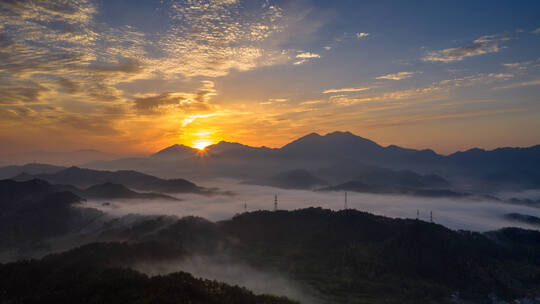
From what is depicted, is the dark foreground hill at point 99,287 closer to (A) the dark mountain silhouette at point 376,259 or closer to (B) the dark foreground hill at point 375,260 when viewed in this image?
(B) the dark foreground hill at point 375,260

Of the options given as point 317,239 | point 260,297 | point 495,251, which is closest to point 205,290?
point 260,297

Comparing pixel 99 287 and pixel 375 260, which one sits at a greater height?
pixel 99 287

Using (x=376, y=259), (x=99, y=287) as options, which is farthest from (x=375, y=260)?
(x=99, y=287)

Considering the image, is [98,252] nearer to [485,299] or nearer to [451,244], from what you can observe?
[485,299]

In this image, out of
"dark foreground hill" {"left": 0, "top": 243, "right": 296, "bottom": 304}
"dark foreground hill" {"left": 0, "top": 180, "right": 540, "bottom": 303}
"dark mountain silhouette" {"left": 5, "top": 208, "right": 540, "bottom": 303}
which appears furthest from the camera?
"dark mountain silhouette" {"left": 5, "top": 208, "right": 540, "bottom": 303}

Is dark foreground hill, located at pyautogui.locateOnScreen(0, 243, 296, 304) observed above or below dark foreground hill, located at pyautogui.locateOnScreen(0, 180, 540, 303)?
above

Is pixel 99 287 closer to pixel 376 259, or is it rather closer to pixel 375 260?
pixel 375 260

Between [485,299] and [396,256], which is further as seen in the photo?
[396,256]

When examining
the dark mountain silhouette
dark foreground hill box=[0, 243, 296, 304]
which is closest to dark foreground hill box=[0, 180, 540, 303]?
the dark mountain silhouette

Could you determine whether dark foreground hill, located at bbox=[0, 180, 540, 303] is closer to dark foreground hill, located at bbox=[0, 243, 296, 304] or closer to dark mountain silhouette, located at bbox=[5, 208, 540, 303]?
dark mountain silhouette, located at bbox=[5, 208, 540, 303]

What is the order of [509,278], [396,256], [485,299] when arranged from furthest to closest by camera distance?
[396,256] < [509,278] < [485,299]

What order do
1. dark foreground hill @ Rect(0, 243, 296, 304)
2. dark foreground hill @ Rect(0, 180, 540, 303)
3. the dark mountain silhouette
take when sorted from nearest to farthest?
dark foreground hill @ Rect(0, 243, 296, 304) < dark foreground hill @ Rect(0, 180, 540, 303) < the dark mountain silhouette
